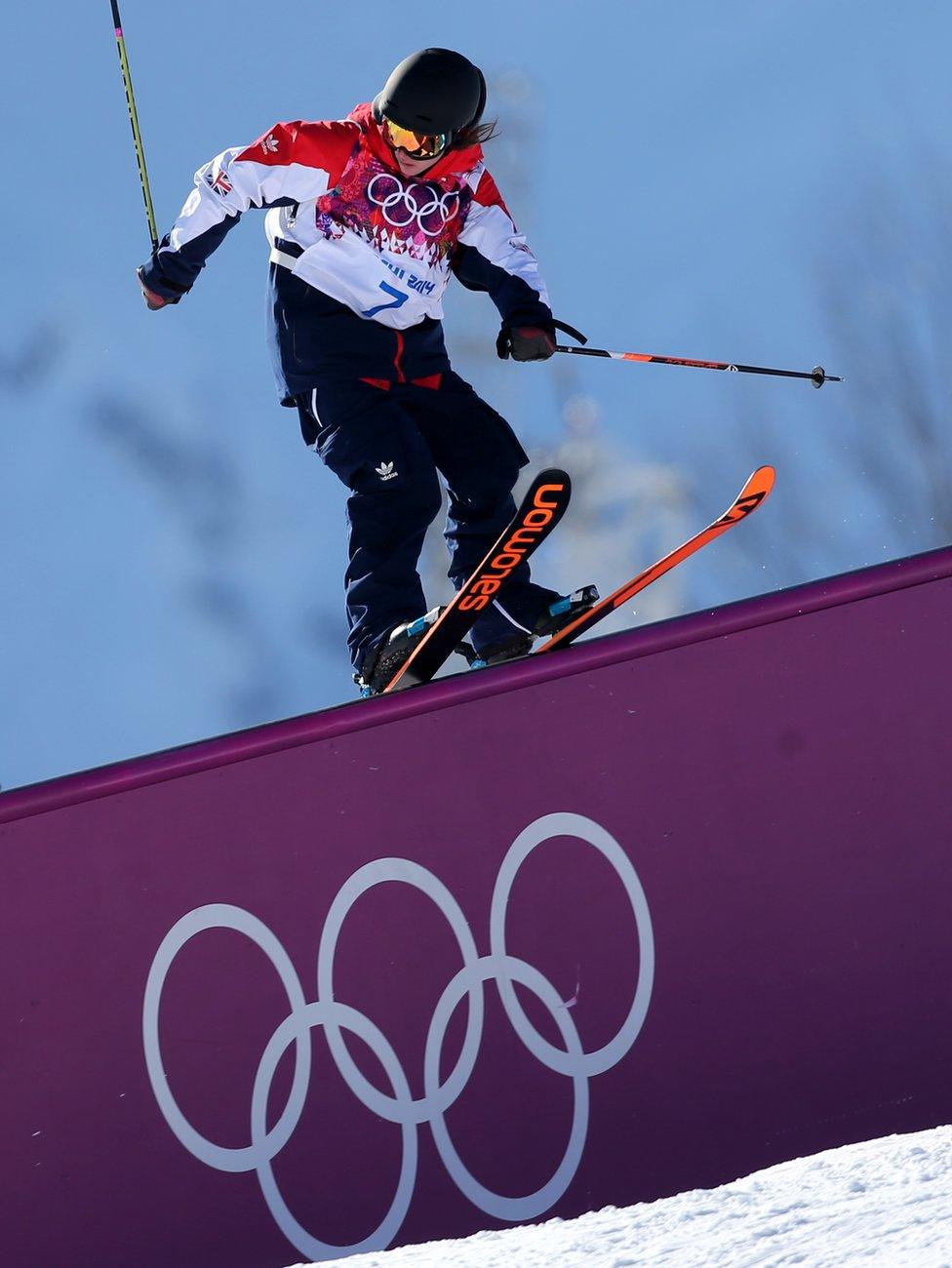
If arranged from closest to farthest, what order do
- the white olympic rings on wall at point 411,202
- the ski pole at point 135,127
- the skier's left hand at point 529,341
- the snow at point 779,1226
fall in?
1. the snow at point 779,1226
2. the white olympic rings on wall at point 411,202
3. the skier's left hand at point 529,341
4. the ski pole at point 135,127

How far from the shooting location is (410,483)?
3.21 m

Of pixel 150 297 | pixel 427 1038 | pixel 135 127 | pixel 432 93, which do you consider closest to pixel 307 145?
pixel 432 93

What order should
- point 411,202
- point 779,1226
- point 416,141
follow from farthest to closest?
1. point 411,202
2. point 416,141
3. point 779,1226

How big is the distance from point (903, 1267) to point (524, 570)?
1.93 metres

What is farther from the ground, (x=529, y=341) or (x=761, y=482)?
(x=529, y=341)

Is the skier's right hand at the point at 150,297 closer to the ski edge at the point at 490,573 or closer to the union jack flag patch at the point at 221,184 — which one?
the union jack flag patch at the point at 221,184

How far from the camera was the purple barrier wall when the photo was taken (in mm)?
2277

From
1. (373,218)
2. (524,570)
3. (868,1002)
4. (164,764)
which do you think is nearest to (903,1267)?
(868,1002)

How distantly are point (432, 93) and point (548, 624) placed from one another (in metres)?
1.07

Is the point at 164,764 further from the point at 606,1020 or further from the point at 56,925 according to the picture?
the point at 606,1020

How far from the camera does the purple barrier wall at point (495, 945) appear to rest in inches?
89.7

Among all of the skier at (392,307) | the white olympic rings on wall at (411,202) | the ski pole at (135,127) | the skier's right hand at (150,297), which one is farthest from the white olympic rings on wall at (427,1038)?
the ski pole at (135,127)

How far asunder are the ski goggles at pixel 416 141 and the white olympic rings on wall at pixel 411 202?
0.09m

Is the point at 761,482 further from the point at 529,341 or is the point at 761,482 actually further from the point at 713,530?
the point at 529,341
